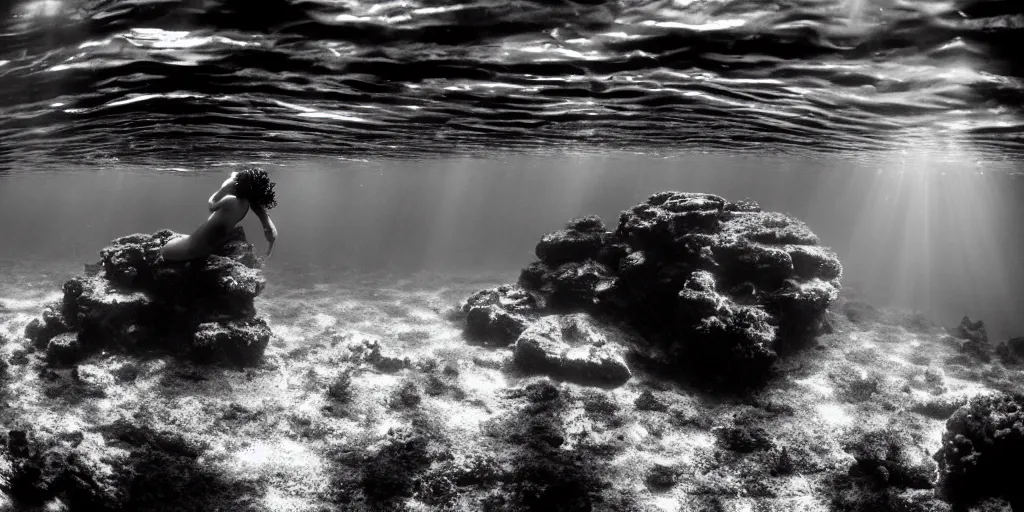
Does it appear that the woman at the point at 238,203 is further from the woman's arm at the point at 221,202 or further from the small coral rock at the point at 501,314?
the small coral rock at the point at 501,314

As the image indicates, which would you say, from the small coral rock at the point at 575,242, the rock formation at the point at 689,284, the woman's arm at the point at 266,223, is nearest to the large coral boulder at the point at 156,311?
the woman's arm at the point at 266,223

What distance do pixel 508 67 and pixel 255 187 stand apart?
5.09m

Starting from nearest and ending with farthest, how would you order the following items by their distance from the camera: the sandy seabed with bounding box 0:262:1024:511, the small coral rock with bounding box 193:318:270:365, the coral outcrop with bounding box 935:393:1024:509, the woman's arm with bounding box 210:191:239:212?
1. the coral outcrop with bounding box 935:393:1024:509
2. the sandy seabed with bounding box 0:262:1024:511
3. the woman's arm with bounding box 210:191:239:212
4. the small coral rock with bounding box 193:318:270:365

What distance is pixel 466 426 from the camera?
9156 millimetres

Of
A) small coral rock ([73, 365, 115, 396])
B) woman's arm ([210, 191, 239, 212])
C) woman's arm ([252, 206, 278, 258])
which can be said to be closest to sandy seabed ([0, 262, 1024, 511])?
small coral rock ([73, 365, 115, 396])

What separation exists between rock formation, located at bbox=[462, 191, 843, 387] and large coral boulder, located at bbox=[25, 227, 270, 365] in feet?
22.1

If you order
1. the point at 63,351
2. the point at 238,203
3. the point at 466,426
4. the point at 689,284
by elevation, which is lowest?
the point at 466,426

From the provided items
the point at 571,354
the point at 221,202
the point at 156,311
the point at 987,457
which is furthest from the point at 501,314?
the point at 987,457

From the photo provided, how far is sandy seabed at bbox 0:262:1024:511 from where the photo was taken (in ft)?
23.6

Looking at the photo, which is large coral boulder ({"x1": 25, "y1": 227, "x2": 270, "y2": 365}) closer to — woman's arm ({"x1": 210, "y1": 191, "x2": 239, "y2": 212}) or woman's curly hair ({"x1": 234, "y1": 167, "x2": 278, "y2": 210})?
woman's arm ({"x1": 210, "y1": 191, "x2": 239, "y2": 212})

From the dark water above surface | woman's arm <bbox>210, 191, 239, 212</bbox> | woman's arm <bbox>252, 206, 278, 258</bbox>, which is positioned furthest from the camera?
woman's arm <bbox>210, 191, 239, 212</bbox>

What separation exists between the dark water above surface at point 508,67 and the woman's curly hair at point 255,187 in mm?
1800

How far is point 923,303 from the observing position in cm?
4156

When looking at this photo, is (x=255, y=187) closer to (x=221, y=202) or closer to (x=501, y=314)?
(x=221, y=202)
